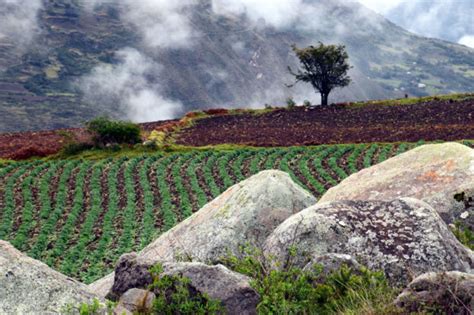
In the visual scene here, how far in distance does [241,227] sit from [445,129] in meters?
43.7

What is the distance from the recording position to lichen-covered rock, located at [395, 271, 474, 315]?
5.69m

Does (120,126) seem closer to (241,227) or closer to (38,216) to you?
(38,216)

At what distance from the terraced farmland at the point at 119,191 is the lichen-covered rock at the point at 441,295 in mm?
15887

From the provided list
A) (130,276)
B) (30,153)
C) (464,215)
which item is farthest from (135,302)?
(30,153)

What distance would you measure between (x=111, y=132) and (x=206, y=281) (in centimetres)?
4176

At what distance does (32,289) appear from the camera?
6.29 meters

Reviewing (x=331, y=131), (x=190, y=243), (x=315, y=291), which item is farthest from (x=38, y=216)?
(x=331, y=131)

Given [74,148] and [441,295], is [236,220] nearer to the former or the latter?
[441,295]

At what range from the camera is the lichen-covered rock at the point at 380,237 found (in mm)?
7672

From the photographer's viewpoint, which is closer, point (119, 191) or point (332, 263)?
point (332, 263)

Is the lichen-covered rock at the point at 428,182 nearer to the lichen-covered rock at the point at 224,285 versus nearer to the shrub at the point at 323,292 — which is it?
the shrub at the point at 323,292

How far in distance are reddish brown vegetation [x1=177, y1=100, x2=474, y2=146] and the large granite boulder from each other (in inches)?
1428

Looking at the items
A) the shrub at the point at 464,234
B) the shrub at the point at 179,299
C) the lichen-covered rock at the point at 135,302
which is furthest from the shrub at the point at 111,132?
the shrub at the point at 179,299

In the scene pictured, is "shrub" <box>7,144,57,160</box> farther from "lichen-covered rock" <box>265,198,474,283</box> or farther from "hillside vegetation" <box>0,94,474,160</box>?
"lichen-covered rock" <box>265,198,474,283</box>
